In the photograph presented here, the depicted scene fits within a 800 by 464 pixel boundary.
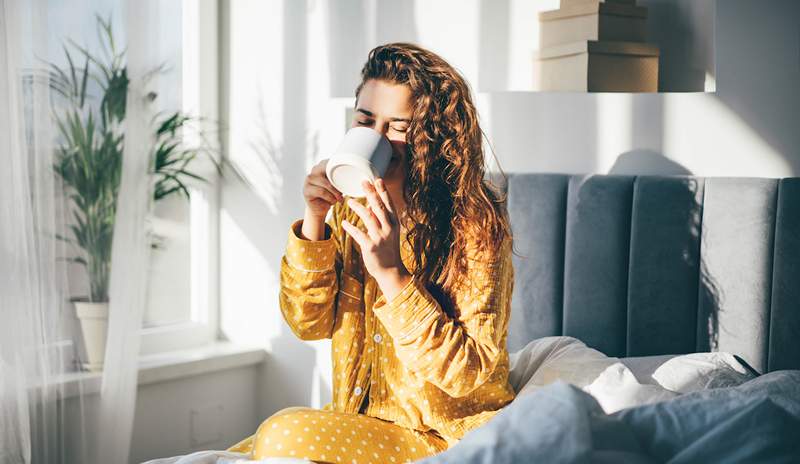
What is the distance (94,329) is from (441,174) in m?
1.13

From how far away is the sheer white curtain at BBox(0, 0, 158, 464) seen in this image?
203 centimetres

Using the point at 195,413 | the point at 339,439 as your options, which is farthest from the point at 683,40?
the point at 195,413

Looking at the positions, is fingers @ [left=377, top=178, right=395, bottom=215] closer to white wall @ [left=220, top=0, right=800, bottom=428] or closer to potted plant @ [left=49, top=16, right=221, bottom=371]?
white wall @ [left=220, top=0, right=800, bottom=428]

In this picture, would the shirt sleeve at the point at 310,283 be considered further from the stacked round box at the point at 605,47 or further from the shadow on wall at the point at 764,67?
the shadow on wall at the point at 764,67

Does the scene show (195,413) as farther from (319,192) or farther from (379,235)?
(379,235)

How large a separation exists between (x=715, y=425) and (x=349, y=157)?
718 mm

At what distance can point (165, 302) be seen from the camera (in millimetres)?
2803

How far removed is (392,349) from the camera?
5.69 feet

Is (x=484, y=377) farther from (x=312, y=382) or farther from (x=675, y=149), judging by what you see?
(x=312, y=382)

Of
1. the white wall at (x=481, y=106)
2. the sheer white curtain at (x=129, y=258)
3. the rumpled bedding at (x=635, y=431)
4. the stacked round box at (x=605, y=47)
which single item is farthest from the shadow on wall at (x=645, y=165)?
the sheer white curtain at (x=129, y=258)

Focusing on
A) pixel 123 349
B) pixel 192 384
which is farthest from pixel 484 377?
pixel 192 384

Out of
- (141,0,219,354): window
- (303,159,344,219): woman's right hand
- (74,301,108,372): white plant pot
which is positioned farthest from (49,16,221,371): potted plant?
(303,159,344,219): woman's right hand

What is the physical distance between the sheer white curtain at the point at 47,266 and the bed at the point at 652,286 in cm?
71

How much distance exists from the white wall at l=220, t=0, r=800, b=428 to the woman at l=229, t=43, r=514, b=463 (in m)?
0.50
